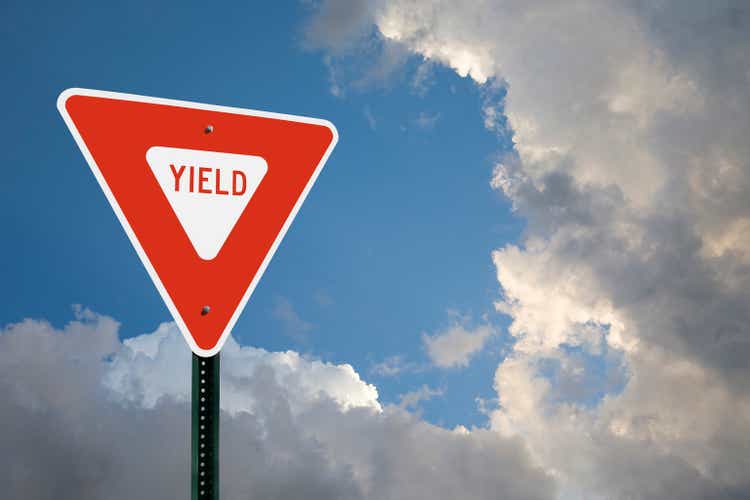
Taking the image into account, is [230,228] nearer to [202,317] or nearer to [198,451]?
[202,317]

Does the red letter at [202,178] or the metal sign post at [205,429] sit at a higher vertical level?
the red letter at [202,178]

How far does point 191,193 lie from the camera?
3.29 meters

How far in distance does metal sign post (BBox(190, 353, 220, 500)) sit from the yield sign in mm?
101

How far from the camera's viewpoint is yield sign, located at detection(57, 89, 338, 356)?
3.21 m

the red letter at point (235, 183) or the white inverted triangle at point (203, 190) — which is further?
the red letter at point (235, 183)

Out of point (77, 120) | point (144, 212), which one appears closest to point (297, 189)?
point (144, 212)

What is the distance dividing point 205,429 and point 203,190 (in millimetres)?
1068

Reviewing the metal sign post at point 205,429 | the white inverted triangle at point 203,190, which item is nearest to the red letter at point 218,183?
the white inverted triangle at point 203,190

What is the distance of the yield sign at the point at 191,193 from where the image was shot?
3.21m

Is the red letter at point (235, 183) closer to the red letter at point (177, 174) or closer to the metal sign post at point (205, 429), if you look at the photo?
the red letter at point (177, 174)

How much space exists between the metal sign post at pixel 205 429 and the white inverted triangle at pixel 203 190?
51cm

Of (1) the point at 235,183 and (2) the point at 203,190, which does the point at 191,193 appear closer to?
(2) the point at 203,190

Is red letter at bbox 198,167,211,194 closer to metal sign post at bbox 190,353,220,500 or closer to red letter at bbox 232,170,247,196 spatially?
red letter at bbox 232,170,247,196

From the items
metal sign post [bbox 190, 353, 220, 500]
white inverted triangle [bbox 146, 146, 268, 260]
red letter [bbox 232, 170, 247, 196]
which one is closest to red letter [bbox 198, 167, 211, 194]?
white inverted triangle [bbox 146, 146, 268, 260]
